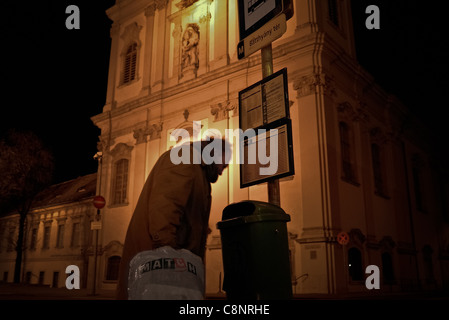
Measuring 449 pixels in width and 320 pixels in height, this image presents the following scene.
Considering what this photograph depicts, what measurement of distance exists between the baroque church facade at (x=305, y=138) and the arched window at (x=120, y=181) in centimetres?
5

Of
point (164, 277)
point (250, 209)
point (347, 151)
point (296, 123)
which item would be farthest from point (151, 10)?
point (164, 277)

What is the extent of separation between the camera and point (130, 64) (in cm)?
2202

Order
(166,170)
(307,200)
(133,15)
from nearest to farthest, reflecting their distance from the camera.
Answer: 1. (166,170)
2. (307,200)
3. (133,15)

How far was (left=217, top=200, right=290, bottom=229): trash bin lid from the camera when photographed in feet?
13.0

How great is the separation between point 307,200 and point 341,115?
155 inches

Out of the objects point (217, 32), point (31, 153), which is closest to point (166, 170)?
point (217, 32)

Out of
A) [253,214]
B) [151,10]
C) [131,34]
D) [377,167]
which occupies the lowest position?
[253,214]

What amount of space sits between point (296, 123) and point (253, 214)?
10895 mm

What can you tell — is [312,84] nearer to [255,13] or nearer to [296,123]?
[296,123]

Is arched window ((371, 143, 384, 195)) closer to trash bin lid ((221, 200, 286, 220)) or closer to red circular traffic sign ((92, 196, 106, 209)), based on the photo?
red circular traffic sign ((92, 196, 106, 209))

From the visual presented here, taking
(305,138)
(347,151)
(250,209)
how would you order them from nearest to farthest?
(250,209) → (305,138) → (347,151)

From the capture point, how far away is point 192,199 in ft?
11.3
